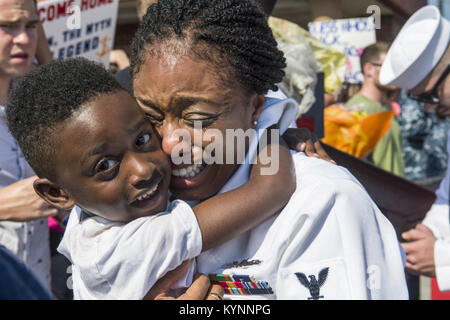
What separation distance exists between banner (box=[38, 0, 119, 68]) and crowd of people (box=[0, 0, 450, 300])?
7.78 feet

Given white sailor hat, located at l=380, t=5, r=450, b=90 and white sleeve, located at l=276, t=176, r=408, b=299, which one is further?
white sailor hat, located at l=380, t=5, r=450, b=90

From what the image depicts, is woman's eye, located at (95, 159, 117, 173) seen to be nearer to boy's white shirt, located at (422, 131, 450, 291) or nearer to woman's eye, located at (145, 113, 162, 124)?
woman's eye, located at (145, 113, 162, 124)

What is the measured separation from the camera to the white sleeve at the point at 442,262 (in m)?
3.01

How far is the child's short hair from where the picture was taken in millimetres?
1477

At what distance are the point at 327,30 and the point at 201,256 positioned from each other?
3933 millimetres

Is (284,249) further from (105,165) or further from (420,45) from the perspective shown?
(420,45)

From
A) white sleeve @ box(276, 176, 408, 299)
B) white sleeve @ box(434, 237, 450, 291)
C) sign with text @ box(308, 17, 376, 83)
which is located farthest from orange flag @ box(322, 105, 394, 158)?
Result: white sleeve @ box(276, 176, 408, 299)

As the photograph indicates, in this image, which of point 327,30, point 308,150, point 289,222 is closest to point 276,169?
point 289,222

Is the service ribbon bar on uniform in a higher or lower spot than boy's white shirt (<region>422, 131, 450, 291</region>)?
higher

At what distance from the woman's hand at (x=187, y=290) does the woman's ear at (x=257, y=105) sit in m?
0.53

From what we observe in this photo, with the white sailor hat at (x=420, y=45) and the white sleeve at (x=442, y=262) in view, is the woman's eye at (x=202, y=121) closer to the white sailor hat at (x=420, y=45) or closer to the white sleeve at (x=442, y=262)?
the white sleeve at (x=442, y=262)

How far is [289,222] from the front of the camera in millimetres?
1607
